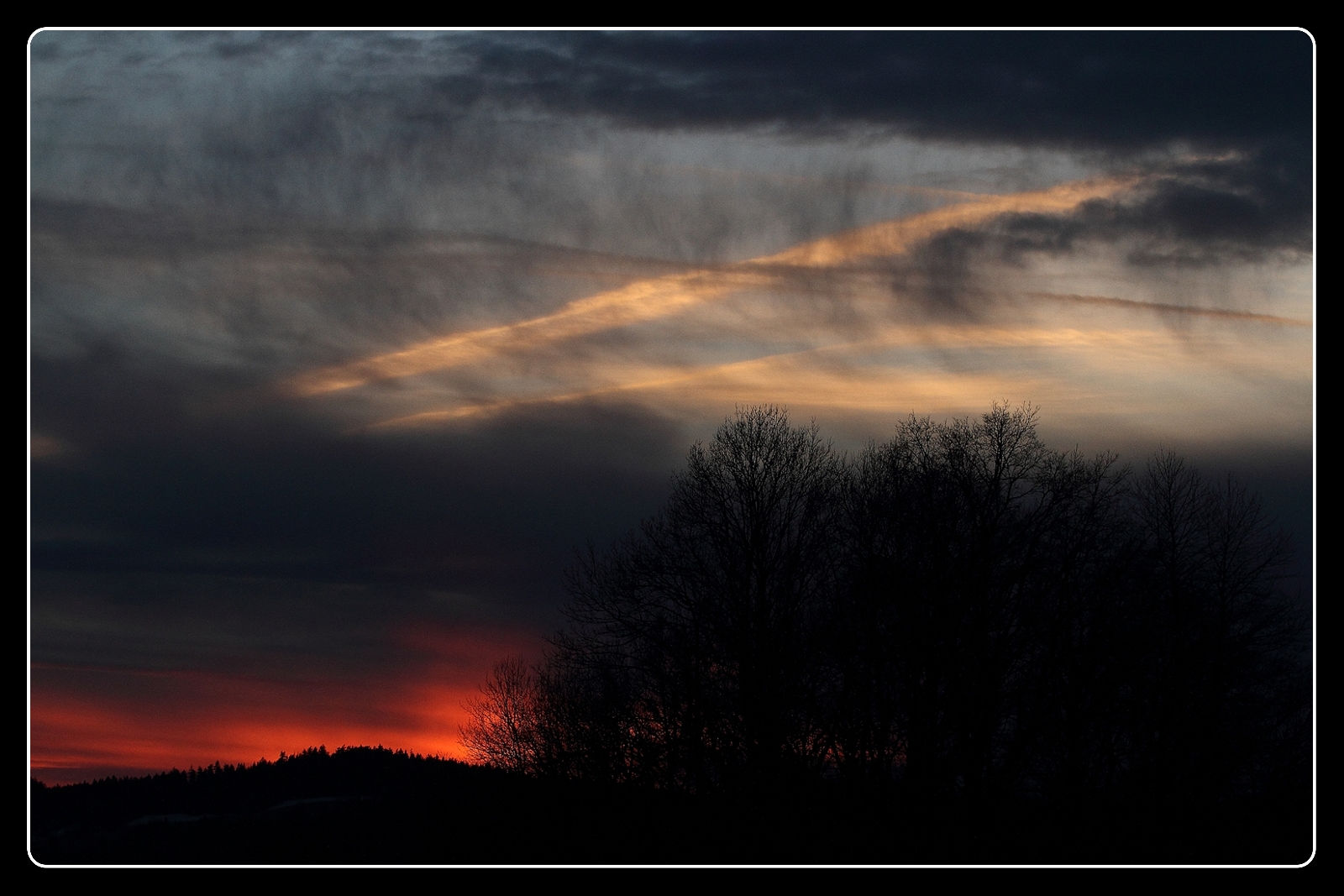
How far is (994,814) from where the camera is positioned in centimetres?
2977

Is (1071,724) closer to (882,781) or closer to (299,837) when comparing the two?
(882,781)

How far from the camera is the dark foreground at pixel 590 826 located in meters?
23.2

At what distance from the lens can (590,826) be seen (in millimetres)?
30453

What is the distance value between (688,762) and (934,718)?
25.2ft

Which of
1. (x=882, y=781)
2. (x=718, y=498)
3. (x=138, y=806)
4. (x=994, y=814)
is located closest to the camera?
(x=138, y=806)

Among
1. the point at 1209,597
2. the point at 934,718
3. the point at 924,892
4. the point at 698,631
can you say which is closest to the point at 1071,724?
the point at 934,718

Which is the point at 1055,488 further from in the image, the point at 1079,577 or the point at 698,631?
the point at 698,631

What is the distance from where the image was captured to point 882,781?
32.9 m

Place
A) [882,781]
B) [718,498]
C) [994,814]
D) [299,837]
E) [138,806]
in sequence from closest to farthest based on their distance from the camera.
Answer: [138,806], [299,837], [994,814], [882,781], [718,498]

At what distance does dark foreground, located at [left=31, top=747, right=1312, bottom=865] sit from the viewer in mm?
23188

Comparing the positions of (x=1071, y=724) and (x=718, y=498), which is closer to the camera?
(x=1071, y=724)

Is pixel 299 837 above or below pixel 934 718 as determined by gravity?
below

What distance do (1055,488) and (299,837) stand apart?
84.6 feet
